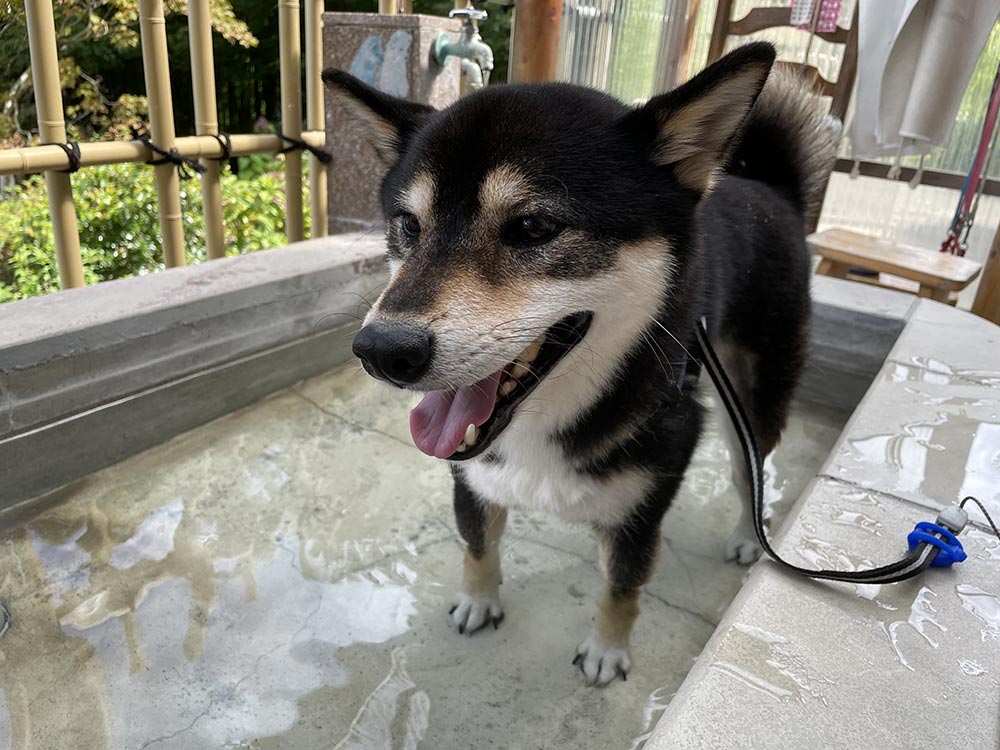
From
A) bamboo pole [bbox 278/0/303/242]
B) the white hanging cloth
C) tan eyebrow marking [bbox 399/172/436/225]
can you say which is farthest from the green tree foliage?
the white hanging cloth

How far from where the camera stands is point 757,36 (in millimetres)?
4594

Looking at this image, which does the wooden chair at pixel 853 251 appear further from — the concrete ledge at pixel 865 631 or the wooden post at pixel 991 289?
the concrete ledge at pixel 865 631

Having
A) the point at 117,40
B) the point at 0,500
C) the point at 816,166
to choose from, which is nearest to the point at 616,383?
the point at 816,166

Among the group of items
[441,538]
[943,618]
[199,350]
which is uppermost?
[943,618]

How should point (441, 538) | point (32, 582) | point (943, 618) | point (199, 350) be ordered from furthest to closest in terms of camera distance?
point (199, 350) → point (441, 538) → point (32, 582) → point (943, 618)

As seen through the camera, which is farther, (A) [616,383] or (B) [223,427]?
(B) [223,427]

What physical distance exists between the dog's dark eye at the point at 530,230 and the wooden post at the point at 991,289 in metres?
3.15

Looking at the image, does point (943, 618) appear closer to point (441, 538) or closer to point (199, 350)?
point (441, 538)

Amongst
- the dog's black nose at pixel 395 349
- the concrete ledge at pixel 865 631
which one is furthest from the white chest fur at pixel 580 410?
the concrete ledge at pixel 865 631

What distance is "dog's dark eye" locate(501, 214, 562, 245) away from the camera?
123cm

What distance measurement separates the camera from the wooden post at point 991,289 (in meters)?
3.42

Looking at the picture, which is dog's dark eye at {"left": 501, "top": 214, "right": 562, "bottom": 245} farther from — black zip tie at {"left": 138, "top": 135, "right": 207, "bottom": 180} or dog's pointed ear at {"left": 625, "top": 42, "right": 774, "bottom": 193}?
black zip tie at {"left": 138, "top": 135, "right": 207, "bottom": 180}

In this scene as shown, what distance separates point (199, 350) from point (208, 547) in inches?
29.9

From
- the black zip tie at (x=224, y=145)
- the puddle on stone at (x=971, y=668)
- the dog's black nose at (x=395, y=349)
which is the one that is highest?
the dog's black nose at (x=395, y=349)
